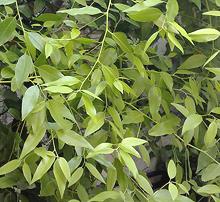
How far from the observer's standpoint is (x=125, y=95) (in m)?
0.73

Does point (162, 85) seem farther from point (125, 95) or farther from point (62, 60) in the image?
point (62, 60)

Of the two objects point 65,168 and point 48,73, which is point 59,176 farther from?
point 48,73

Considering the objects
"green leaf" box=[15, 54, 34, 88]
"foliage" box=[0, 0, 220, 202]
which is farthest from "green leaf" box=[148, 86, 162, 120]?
"green leaf" box=[15, 54, 34, 88]

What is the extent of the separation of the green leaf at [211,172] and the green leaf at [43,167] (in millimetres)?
240

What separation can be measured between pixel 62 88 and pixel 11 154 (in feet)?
0.82

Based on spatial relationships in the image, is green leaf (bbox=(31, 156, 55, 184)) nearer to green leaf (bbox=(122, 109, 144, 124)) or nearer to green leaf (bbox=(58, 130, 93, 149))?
green leaf (bbox=(58, 130, 93, 149))

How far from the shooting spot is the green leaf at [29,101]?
18.5 inches

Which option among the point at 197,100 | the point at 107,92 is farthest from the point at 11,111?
the point at 197,100

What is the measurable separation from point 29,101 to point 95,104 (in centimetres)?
16

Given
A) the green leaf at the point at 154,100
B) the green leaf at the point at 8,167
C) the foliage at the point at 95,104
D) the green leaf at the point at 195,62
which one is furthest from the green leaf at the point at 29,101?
the green leaf at the point at 195,62

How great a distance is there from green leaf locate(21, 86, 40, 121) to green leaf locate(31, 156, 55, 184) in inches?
2.9

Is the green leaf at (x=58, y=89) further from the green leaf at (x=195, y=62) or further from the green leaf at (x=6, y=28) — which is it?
the green leaf at (x=195, y=62)

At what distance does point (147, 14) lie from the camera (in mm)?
534

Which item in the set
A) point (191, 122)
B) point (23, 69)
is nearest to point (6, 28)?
point (23, 69)
